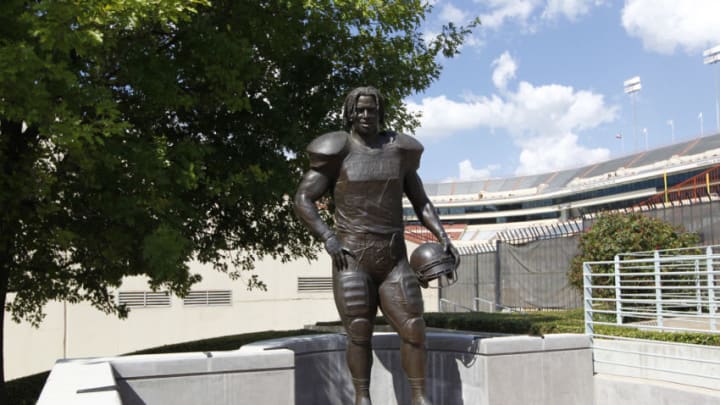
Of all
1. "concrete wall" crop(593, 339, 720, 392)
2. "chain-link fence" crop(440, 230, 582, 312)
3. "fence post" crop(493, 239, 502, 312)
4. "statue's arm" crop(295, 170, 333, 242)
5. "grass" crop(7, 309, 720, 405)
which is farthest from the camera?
"fence post" crop(493, 239, 502, 312)

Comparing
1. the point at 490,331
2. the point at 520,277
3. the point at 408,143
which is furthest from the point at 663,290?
the point at 408,143

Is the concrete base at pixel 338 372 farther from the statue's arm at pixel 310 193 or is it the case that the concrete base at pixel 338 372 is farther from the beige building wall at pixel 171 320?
the beige building wall at pixel 171 320

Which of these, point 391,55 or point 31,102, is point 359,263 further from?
point 391,55

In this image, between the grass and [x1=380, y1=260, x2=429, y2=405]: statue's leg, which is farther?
the grass

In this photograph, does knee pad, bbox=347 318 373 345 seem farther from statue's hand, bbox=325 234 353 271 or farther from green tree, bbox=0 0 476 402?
green tree, bbox=0 0 476 402

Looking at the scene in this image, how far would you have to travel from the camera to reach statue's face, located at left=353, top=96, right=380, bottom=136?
5496 mm

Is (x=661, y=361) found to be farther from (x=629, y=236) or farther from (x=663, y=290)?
(x=629, y=236)

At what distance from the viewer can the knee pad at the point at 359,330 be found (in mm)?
5312

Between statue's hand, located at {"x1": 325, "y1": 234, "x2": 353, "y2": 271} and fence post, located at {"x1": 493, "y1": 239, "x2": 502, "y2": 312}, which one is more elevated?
statue's hand, located at {"x1": 325, "y1": 234, "x2": 353, "y2": 271}

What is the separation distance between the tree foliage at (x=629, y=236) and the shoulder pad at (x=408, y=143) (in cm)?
1036

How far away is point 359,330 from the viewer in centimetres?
532

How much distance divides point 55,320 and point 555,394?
15.7 metres

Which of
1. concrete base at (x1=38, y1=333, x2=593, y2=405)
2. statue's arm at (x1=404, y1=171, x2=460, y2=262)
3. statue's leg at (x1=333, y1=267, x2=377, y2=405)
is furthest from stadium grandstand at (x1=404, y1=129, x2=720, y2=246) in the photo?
statue's leg at (x1=333, y1=267, x2=377, y2=405)

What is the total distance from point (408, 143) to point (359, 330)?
5.23 ft
